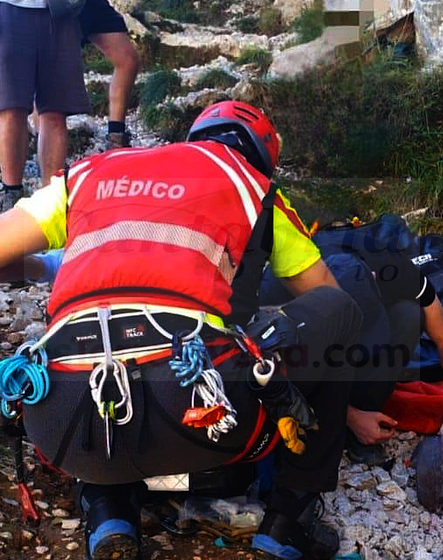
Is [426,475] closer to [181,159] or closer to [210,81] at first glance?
[181,159]

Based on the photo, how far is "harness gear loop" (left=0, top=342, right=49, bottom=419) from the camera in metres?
2.10

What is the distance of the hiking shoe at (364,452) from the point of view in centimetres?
303

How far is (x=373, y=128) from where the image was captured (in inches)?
239

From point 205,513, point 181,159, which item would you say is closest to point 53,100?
point 181,159

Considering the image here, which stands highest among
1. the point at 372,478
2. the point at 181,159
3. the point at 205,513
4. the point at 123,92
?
the point at 181,159

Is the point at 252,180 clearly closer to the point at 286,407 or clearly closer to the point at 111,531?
the point at 286,407

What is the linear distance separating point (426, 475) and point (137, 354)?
1.18 meters

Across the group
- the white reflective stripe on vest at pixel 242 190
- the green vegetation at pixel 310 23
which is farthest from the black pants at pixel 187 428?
the green vegetation at pixel 310 23

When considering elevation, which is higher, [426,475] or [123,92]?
[123,92]

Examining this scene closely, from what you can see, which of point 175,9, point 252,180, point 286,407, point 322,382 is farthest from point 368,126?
point 175,9

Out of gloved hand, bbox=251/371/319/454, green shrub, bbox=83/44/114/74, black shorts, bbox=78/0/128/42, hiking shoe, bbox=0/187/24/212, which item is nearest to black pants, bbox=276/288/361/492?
gloved hand, bbox=251/371/319/454

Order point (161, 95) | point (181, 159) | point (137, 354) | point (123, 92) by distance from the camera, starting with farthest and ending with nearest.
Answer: point (161, 95) < point (123, 92) < point (181, 159) < point (137, 354)

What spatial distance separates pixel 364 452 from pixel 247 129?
4.06ft

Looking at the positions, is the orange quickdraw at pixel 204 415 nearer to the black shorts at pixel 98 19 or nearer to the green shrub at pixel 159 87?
the black shorts at pixel 98 19
